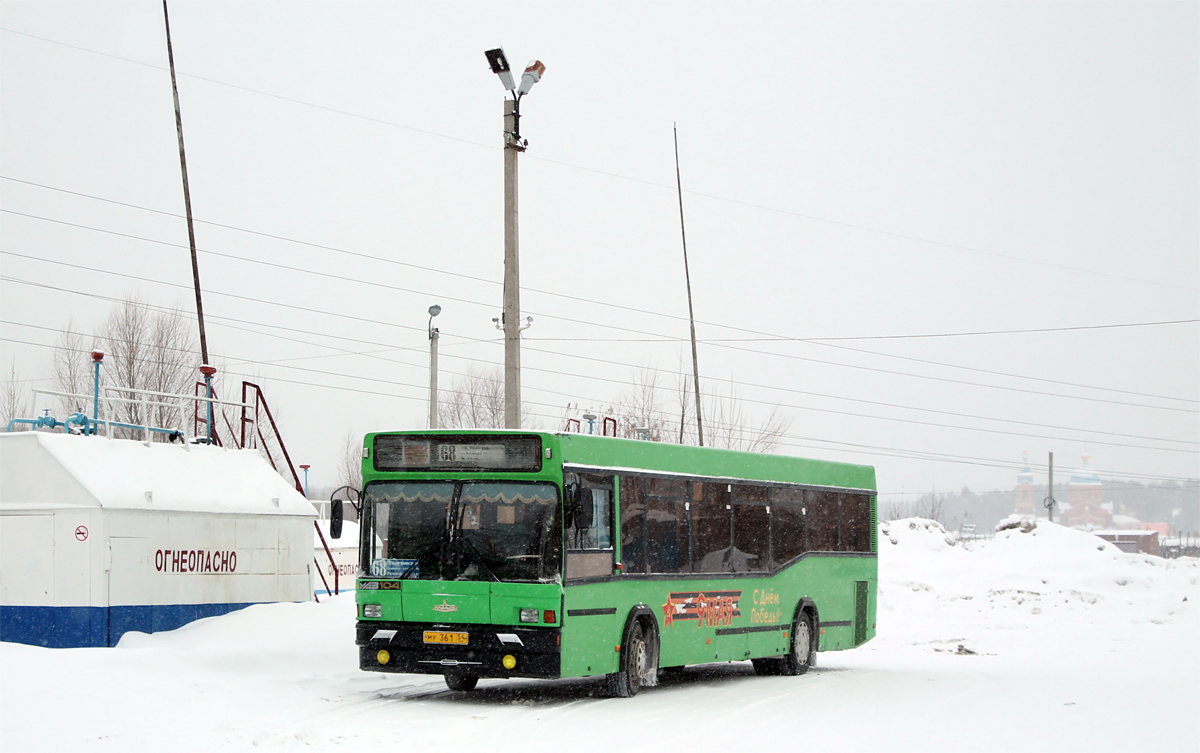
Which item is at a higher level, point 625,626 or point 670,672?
point 625,626

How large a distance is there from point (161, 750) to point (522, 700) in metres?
5.55

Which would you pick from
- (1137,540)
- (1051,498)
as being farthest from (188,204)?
(1137,540)

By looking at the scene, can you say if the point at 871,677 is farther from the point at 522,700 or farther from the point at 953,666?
the point at 522,700

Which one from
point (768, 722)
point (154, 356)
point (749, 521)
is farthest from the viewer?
point (154, 356)

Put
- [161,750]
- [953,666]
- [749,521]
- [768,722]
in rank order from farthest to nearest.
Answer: [953,666] < [749,521] < [768,722] < [161,750]

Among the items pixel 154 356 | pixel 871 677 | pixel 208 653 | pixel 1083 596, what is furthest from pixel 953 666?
pixel 154 356

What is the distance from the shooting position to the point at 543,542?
14.6 meters

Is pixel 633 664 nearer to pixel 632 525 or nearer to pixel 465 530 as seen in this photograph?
pixel 632 525

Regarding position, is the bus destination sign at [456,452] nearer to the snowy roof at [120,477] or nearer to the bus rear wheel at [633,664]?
the bus rear wheel at [633,664]

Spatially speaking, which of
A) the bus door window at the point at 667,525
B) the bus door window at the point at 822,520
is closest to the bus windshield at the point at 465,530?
the bus door window at the point at 667,525

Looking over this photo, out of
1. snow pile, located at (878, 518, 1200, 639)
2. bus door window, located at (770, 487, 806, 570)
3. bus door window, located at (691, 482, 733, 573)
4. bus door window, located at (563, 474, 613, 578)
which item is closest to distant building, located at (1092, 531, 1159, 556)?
snow pile, located at (878, 518, 1200, 639)

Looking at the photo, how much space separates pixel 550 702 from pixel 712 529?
379 centimetres

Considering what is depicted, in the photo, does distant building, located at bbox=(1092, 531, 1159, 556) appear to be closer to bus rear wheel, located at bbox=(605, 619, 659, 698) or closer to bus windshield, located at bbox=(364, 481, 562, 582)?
bus rear wheel, located at bbox=(605, 619, 659, 698)

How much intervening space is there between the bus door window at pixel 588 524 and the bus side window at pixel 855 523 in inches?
281
